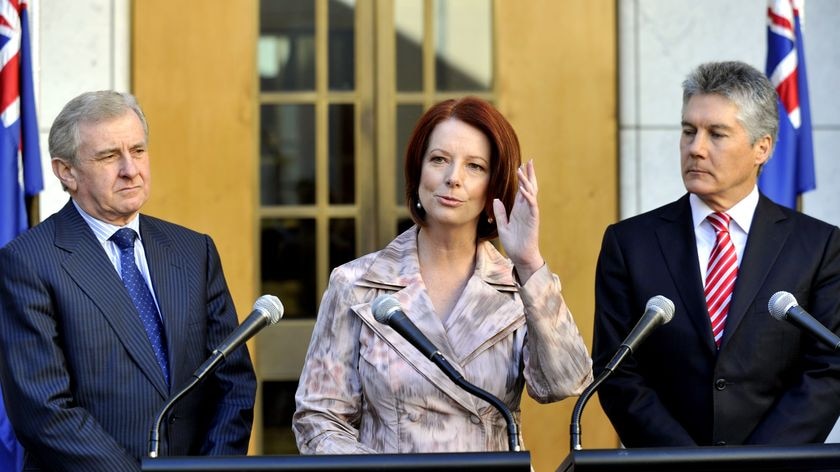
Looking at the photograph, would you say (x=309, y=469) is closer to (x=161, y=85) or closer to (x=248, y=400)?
(x=248, y=400)

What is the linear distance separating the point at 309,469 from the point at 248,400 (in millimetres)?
1069

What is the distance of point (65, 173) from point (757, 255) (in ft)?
6.12

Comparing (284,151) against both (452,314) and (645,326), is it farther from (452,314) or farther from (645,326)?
(645,326)

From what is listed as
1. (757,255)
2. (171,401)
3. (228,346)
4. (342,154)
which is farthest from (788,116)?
(171,401)

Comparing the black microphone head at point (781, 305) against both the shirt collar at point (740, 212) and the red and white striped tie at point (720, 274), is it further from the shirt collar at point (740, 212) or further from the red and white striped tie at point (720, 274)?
the shirt collar at point (740, 212)

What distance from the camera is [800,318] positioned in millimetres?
2883

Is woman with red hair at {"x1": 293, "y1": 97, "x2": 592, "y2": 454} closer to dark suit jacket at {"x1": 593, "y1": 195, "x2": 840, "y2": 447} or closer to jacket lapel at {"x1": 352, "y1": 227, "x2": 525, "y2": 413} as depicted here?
jacket lapel at {"x1": 352, "y1": 227, "x2": 525, "y2": 413}

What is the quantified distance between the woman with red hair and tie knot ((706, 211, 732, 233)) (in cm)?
65

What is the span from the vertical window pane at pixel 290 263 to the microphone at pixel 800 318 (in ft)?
10.4

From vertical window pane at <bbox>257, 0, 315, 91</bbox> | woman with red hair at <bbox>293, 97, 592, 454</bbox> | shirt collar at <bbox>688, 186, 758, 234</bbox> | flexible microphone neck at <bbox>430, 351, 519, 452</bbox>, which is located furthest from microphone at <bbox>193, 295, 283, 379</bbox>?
vertical window pane at <bbox>257, 0, 315, 91</bbox>

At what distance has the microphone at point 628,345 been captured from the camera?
277cm

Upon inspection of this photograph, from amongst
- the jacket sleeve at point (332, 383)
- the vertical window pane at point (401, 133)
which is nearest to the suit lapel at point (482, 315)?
the jacket sleeve at point (332, 383)

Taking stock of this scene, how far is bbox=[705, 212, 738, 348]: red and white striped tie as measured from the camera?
12.3ft

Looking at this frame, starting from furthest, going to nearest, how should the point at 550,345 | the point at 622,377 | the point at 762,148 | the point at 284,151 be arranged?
the point at 284,151, the point at 762,148, the point at 622,377, the point at 550,345
